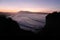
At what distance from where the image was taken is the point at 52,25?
199 centimetres

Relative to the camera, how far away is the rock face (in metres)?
1.96

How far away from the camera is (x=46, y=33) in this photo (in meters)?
1.97

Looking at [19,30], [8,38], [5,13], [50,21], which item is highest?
[5,13]

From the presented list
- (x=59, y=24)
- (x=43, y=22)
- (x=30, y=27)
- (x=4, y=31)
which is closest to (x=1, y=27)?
(x=4, y=31)

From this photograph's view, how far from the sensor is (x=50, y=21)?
6.55 feet

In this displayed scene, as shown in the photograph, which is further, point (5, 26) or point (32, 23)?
point (32, 23)

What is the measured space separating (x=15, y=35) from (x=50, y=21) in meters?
0.61

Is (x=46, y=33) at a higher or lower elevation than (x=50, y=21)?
lower

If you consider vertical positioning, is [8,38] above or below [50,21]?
below

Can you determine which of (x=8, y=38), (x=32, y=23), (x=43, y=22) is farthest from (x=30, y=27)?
(x=8, y=38)

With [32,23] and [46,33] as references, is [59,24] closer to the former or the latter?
[46,33]

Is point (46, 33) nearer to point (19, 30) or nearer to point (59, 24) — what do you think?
point (59, 24)

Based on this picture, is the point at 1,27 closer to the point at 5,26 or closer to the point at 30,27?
the point at 5,26

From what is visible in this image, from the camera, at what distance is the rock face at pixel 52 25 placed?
6.41 ft
